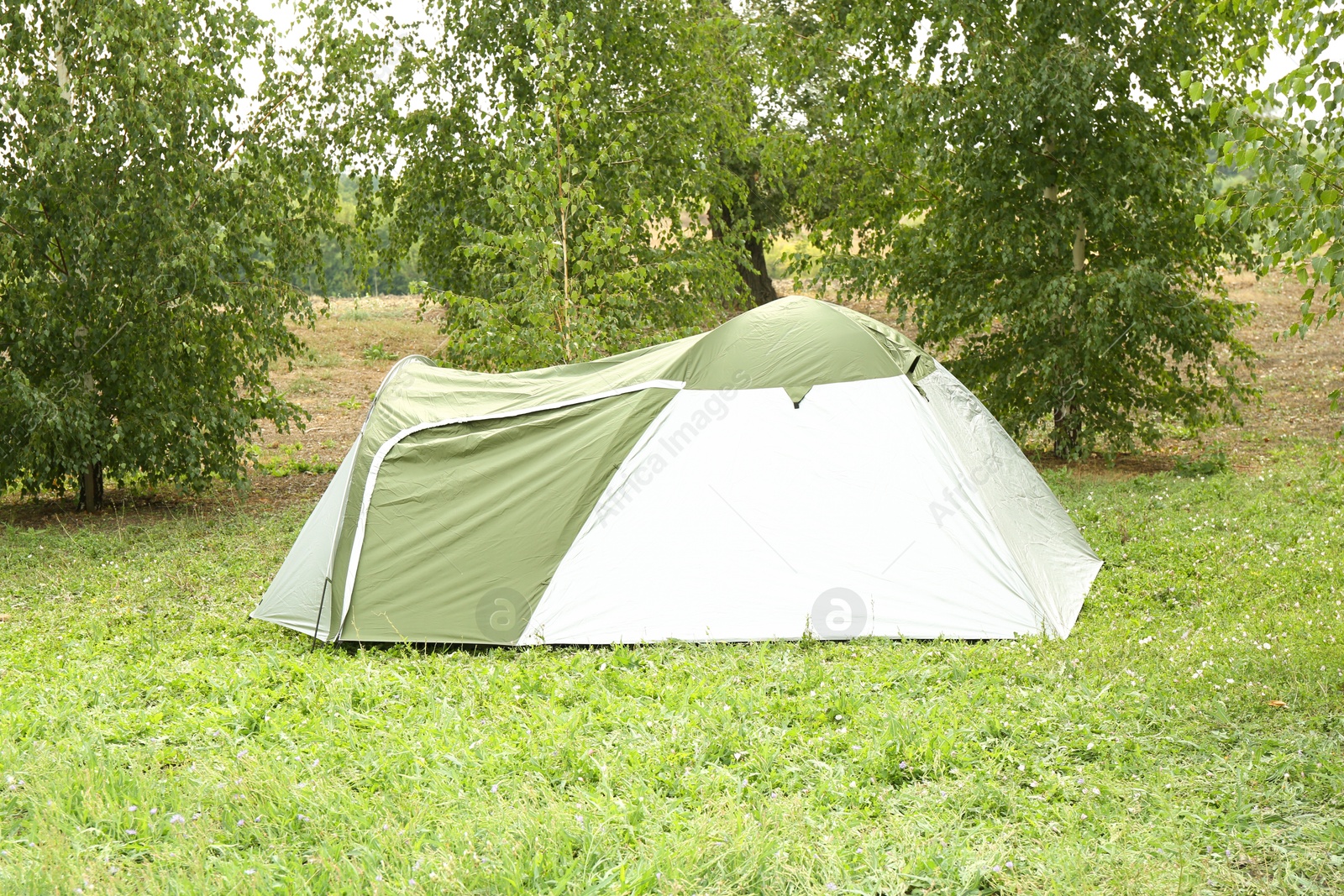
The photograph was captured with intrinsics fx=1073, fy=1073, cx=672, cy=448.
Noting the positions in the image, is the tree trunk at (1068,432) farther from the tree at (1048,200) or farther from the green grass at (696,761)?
the green grass at (696,761)

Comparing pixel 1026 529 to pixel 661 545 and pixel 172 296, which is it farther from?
pixel 172 296

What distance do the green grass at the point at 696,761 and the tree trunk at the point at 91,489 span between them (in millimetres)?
4757

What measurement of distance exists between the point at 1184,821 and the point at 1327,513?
18.7ft

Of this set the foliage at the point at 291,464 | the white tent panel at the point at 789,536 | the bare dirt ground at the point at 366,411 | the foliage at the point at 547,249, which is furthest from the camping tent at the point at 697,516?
the foliage at the point at 291,464

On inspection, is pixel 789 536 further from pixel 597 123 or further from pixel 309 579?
pixel 597 123

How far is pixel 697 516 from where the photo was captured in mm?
5867

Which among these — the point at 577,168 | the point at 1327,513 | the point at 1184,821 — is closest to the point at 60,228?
the point at 577,168

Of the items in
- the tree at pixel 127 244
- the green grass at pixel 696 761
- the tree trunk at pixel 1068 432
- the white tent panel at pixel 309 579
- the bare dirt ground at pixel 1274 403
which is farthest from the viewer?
the bare dirt ground at pixel 1274 403

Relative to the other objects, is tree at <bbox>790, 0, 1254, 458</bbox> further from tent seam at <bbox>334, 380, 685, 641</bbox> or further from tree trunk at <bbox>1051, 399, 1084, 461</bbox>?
tent seam at <bbox>334, 380, 685, 641</bbox>

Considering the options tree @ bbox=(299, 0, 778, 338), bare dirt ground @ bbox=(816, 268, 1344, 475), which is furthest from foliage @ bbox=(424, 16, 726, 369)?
bare dirt ground @ bbox=(816, 268, 1344, 475)

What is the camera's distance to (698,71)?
42.5 feet

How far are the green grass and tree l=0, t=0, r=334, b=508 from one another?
411 centimetres

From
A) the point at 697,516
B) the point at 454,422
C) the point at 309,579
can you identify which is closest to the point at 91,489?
the point at 309,579

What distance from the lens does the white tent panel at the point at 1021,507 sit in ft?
19.5
